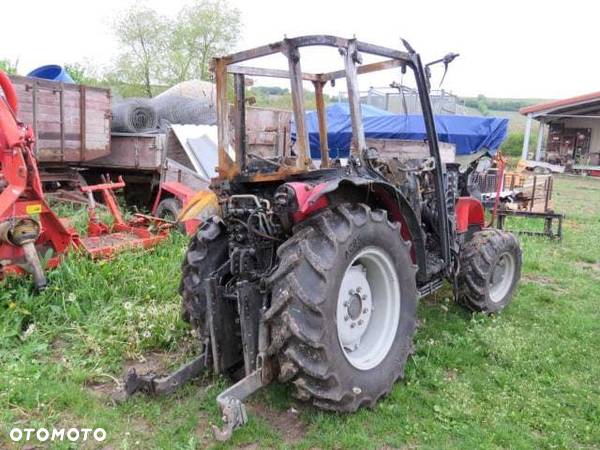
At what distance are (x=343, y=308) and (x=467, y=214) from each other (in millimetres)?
2184

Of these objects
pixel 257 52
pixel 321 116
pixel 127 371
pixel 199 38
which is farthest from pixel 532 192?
pixel 199 38

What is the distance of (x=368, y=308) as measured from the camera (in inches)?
127

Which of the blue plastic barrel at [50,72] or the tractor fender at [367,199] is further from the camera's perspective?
the blue plastic barrel at [50,72]

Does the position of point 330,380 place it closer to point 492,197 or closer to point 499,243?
point 499,243

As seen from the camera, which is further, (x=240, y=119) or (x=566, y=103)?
(x=566, y=103)

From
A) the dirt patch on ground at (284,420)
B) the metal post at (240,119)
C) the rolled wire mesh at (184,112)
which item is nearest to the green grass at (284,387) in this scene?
the dirt patch on ground at (284,420)

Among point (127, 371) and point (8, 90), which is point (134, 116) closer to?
point (8, 90)

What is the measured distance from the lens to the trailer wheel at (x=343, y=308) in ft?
8.74

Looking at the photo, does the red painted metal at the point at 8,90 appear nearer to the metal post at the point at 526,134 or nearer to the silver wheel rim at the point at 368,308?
the silver wheel rim at the point at 368,308

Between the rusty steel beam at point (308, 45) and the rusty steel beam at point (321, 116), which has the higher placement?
the rusty steel beam at point (308, 45)

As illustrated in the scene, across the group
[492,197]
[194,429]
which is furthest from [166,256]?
[492,197]

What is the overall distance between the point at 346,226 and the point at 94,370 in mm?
2025

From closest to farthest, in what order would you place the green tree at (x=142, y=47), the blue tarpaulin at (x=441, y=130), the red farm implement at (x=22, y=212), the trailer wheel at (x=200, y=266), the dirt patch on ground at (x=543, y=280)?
the trailer wheel at (x=200, y=266) < the red farm implement at (x=22, y=212) < the dirt patch on ground at (x=543, y=280) < the blue tarpaulin at (x=441, y=130) < the green tree at (x=142, y=47)

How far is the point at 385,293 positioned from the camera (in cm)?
330
